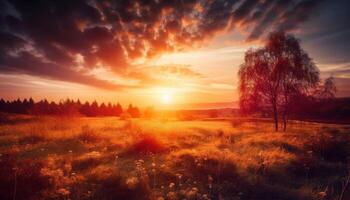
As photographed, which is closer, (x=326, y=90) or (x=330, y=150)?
(x=330, y=150)

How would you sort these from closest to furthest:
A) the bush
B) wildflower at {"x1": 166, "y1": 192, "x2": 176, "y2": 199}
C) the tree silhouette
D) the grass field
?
wildflower at {"x1": 166, "y1": 192, "x2": 176, "y2": 199} → the grass field → the bush → the tree silhouette

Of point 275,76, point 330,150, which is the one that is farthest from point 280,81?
point 330,150

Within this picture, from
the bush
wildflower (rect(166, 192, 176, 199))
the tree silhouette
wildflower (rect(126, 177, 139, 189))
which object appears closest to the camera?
wildflower (rect(166, 192, 176, 199))

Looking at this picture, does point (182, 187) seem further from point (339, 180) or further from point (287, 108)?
point (287, 108)

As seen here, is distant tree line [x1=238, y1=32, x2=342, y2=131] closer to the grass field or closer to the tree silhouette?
the tree silhouette

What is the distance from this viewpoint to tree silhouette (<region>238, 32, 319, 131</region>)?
20.2m

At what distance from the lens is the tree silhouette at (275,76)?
66.3ft

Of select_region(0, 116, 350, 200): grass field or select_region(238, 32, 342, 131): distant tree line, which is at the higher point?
select_region(238, 32, 342, 131): distant tree line

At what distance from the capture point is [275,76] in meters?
20.5

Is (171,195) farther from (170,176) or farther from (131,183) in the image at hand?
(170,176)

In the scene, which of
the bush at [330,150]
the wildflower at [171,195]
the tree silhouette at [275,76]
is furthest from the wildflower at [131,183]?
the tree silhouette at [275,76]

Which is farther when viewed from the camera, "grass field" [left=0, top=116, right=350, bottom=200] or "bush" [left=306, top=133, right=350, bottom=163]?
"bush" [left=306, top=133, right=350, bottom=163]

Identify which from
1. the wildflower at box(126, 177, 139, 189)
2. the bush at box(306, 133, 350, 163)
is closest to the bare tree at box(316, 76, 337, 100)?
the bush at box(306, 133, 350, 163)

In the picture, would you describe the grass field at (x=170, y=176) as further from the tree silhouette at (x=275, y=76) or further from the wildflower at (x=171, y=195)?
the tree silhouette at (x=275, y=76)
